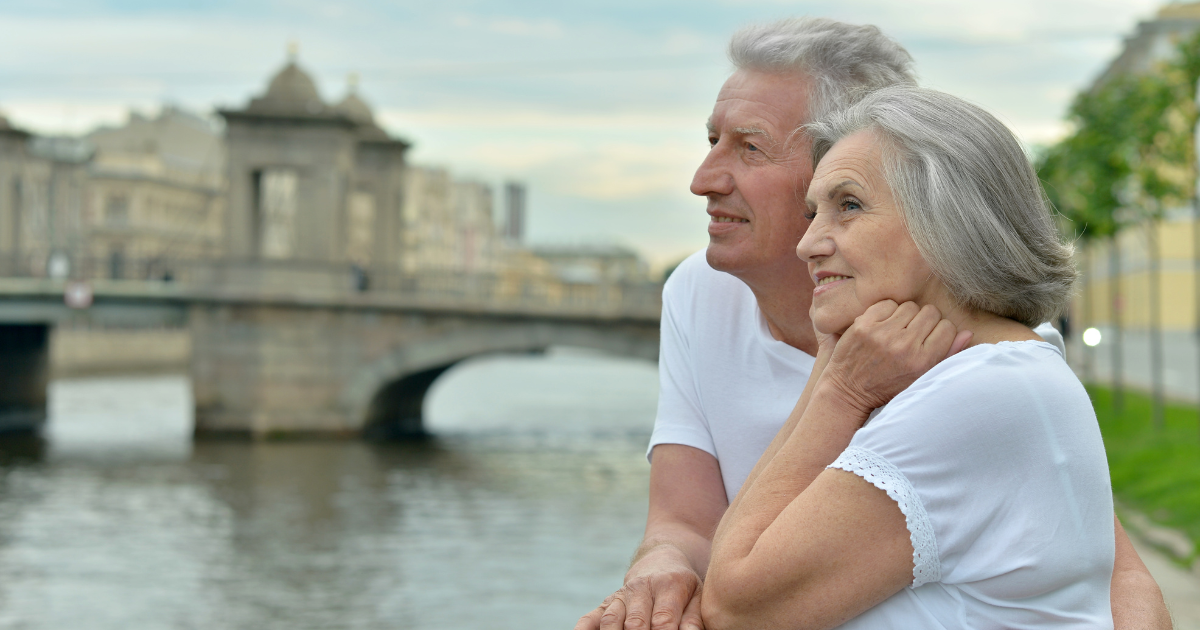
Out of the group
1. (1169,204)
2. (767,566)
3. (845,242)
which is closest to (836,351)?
(845,242)

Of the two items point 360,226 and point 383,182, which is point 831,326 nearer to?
point 383,182

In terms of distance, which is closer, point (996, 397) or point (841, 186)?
point (996, 397)

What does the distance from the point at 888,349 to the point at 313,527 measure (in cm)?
1659

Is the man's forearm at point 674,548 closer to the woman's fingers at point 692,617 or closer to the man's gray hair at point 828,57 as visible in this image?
the woman's fingers at point 692,617

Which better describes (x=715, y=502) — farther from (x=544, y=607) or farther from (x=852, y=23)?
(x=544, y=607)

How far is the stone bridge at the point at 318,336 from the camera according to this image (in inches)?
1053

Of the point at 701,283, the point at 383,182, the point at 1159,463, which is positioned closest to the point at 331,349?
the point at 383,182

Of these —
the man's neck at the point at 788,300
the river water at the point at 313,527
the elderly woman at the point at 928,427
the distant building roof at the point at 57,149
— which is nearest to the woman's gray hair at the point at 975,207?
the elderly woman at the point at 928,427

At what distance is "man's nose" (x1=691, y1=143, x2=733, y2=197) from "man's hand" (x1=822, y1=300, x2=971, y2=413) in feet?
1.99

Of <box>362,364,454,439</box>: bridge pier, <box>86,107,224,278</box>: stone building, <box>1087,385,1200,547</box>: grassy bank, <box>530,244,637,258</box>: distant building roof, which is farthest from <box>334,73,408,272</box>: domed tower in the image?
<box>530,244,637,258</box>: distant building roof

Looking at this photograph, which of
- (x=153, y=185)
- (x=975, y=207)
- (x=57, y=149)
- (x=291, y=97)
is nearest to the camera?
(x=975, y=207)

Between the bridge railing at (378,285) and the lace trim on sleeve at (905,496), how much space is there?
2504cm

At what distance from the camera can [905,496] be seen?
1489mm

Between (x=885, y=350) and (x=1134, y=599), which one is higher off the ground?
(x=885, y=350)
